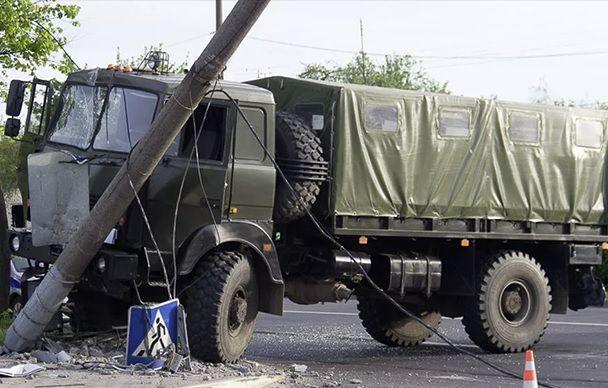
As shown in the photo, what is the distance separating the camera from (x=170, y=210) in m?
12.5

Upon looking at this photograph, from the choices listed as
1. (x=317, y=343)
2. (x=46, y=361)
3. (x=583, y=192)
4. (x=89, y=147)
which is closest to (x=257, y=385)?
(x=46, y=361)

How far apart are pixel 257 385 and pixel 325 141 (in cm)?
374

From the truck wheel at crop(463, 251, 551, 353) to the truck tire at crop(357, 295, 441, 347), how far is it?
3.11 feet

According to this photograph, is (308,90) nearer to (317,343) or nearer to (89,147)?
(89,147)

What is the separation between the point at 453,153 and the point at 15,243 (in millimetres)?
5490

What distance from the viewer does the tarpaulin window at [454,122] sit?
1543 cm

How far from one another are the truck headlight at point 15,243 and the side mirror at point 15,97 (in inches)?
54.9

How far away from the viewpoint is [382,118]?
14.8 meters

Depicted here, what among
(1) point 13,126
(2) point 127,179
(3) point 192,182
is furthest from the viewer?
(1) point 13,126

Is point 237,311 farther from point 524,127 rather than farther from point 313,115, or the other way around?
point 524,127

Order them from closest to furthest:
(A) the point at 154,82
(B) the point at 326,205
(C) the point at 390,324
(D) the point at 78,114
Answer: (A) the point at 154,82 < (D) the point at 78,114 < (B) the point at 326,205 < (C) the point at 390,324

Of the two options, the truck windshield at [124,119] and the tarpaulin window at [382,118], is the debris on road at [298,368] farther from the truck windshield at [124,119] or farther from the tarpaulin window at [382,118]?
the tarpaulin window at [382,118]

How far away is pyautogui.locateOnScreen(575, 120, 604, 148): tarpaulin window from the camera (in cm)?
1666

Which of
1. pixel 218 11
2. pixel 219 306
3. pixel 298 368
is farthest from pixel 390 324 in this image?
pixel 218 11
